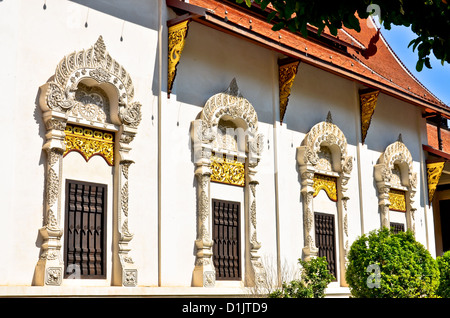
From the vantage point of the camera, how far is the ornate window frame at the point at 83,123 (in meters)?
8.49

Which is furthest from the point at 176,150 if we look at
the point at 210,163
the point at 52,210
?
the point at 52,210

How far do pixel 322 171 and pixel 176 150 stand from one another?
4102 mm

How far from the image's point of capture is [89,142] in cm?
939

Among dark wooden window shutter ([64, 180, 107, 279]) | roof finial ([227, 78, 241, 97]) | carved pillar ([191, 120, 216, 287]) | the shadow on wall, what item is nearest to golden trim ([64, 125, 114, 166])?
dark wooden window shutter ([64, 180, 107, 279])

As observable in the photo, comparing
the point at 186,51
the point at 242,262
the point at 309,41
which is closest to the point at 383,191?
the point at 309,41

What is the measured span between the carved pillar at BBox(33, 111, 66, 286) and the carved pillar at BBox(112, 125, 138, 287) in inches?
38.4

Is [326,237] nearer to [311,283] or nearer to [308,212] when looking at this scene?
[308,212]

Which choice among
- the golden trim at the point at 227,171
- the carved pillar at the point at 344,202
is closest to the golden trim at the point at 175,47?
the golden trim at the point at 227,171

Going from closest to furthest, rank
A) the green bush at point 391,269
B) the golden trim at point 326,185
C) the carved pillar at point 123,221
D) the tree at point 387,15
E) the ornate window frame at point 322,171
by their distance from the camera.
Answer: the tree at point 387,15
the carved pillar at point 123,221
the green bush at point 391,269
the ornate window frame at point 322,171
the golden trim at point 326,185

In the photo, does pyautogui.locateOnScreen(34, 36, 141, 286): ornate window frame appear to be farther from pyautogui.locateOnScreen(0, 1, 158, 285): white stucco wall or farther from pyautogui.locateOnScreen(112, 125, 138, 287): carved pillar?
pyautogui.locateOnScreen(0, 1, 158, 285): white stucco wall

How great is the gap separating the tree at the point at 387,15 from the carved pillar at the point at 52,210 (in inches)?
151

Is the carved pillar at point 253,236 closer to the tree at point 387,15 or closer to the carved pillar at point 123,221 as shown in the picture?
the carved pillar at point 123,221

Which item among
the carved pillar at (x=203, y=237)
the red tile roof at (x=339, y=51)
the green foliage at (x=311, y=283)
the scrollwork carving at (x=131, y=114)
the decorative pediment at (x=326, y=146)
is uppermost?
the red tile roof at (x=339, y=51)

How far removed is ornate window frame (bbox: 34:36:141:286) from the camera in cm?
849
